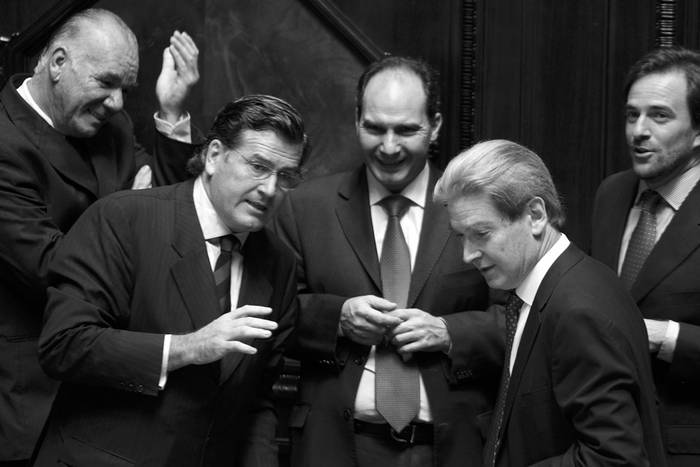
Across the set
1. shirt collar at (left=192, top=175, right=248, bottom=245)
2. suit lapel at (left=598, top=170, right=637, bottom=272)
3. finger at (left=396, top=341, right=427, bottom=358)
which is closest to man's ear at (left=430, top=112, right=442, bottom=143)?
suit lapel at (left=598, top=170, right=637, bottom=272)

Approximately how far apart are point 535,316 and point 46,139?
1456 millimetres

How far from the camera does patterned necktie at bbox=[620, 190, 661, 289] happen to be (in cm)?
339

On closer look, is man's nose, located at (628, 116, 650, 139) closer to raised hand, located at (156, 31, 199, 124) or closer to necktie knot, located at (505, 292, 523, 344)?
necktie knot, located at (505, 292, 523, 344)

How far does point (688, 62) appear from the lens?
3471 mm

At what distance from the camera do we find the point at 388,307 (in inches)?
129

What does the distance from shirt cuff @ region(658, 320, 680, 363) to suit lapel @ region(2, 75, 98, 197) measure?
5.14 feet

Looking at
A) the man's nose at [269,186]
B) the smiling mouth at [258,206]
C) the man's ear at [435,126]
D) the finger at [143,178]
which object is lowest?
the smiling mouth at [258,206]

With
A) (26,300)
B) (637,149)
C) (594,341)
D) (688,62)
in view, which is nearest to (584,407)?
(594,341)

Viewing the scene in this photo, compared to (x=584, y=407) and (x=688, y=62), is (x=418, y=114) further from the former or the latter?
(x=584, y=407)

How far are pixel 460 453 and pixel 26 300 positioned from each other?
3.94 ft

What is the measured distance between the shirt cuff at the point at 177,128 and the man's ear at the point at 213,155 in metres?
0.44

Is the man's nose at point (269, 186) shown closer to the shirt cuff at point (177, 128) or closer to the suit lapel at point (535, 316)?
the shirt cuff at point (177, 128)

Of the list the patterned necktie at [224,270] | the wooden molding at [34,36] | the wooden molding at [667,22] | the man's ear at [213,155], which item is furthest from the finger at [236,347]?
the wooden molding at [667,22]

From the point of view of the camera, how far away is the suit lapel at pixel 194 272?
9.90ft
